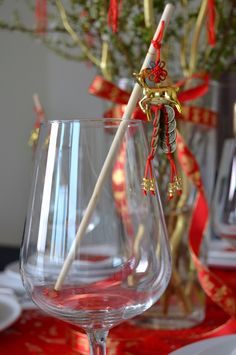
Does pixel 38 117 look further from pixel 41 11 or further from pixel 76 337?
pixel 76 337

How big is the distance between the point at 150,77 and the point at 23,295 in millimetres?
389

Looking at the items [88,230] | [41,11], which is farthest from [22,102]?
[88,230]

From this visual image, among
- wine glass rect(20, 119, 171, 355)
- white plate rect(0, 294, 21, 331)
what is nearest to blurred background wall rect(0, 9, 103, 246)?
white plate rect(0, 294, 21, 331)

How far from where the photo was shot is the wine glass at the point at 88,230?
433 mm

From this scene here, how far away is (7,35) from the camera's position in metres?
1.79

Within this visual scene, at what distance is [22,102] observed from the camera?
71.7 inches

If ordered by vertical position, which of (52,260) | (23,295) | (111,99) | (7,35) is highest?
(7,35)

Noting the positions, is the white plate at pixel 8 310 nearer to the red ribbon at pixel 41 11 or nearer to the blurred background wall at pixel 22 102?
the red ribbon at pixel 41 11

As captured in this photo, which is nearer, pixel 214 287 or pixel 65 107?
pixel 214 287

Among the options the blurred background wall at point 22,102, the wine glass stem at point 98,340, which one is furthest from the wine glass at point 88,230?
the blurred background wall at point 22,102

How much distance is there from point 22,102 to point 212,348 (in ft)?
4.83

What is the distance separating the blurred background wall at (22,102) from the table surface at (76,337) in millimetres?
1141

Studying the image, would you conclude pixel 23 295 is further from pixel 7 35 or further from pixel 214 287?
pixel 7 35

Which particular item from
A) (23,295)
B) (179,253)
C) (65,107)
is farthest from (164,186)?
(65,107)
